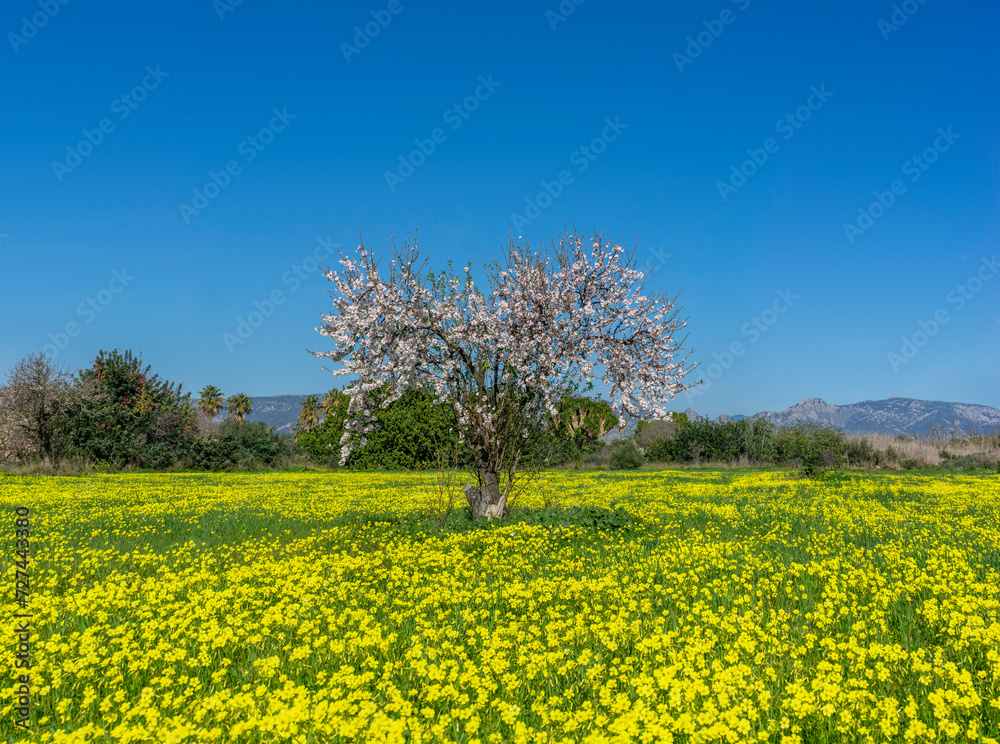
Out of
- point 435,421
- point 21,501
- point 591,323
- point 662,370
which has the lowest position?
point 21,501

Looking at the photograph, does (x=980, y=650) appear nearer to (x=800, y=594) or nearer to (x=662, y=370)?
(x=800, y=594)

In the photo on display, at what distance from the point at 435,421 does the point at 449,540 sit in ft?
16.3

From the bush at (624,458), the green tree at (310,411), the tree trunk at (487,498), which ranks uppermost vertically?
the green tree at (310,411)

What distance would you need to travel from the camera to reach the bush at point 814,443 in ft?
129

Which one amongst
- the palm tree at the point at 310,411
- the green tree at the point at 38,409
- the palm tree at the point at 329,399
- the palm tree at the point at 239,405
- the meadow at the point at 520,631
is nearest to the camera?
the meadow at the point at 520,631

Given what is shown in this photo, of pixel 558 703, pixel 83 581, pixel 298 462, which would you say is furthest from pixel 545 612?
pixel 298 462

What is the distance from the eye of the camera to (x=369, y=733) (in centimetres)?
392

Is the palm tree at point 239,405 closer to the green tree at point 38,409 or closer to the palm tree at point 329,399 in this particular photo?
the palm tree at point 329,399

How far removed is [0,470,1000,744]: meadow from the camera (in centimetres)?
432

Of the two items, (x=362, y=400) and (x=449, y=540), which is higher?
(x=362, y=400)

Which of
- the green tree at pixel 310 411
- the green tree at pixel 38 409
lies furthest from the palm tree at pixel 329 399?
the green tree at pixel 38 409

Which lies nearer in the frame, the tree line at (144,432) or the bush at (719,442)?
the tree line at (144,432)

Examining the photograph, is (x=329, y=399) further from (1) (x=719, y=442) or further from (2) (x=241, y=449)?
(1) (x=719, y=442)

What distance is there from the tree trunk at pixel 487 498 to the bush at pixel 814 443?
2703 cm
